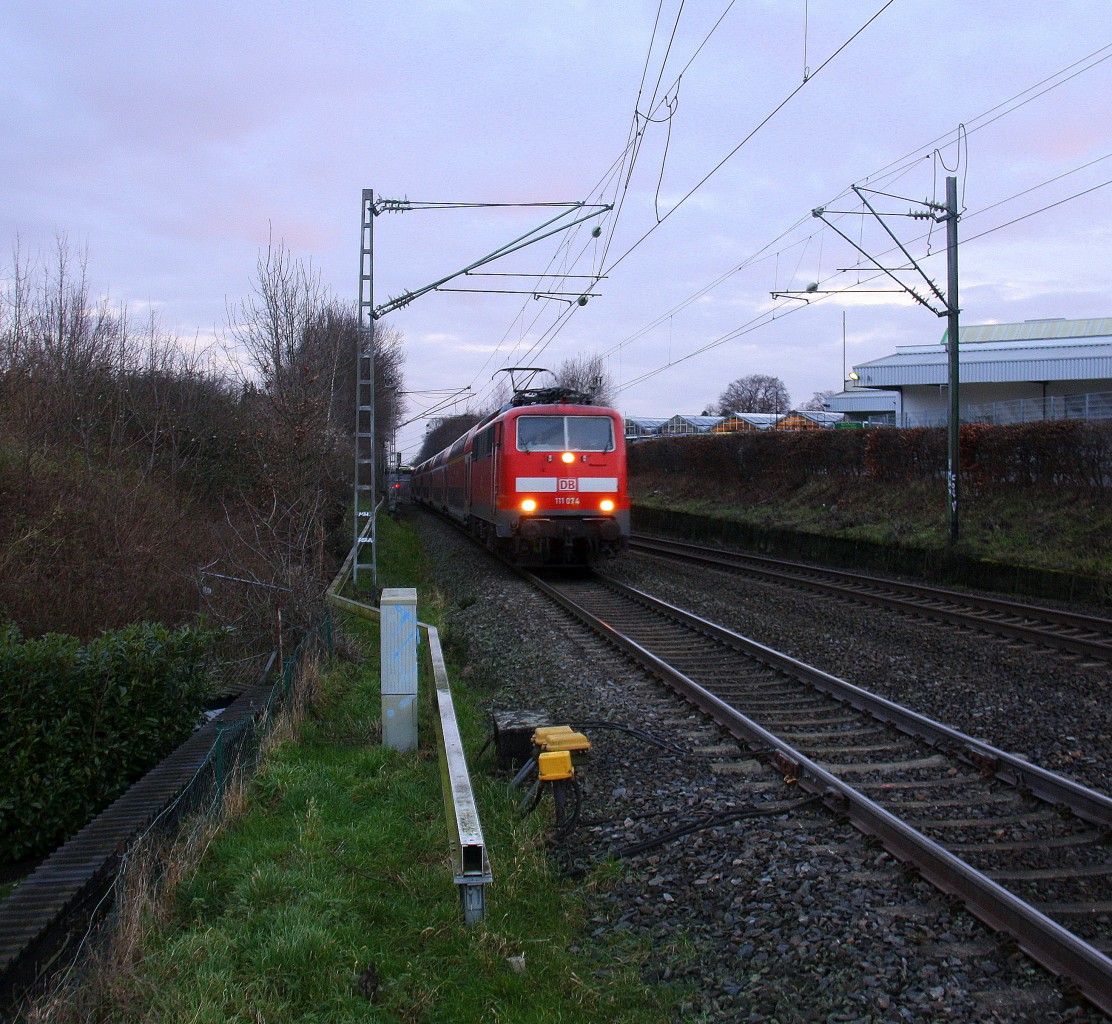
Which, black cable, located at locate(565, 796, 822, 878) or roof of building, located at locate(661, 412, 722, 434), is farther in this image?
roof of building, located at locate(661, 412, 722, 434)

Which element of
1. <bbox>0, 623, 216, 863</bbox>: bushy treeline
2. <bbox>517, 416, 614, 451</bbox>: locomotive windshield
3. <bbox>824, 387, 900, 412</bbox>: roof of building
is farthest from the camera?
<bbox>824, 387, 900, 412</bbox>: roof of building

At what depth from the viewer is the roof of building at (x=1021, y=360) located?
34.5 meters

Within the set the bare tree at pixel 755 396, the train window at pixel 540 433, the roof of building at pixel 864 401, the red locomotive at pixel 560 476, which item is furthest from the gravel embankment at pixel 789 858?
the bare tree at pixel 755 396

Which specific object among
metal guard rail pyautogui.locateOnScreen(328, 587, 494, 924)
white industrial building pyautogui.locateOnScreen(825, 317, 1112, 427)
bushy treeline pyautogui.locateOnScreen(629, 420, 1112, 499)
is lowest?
metal guard rail pyautogui.locateOnScreen(328, 587, 494, 924)

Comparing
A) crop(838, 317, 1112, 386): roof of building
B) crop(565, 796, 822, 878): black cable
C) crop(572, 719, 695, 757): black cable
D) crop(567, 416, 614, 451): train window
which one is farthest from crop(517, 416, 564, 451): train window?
crop(838, 317, 1112, 386): roof of building

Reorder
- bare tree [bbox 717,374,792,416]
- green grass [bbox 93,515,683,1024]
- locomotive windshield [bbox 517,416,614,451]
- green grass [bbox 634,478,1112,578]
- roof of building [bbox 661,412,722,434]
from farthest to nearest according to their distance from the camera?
bare tree [bbox 717,374,792,416] < roof of building [bbox 661,412,722,434] < locomotive windshield [bbox 517,416,614,451] < green grass [bbox 634,478,1112,578] < green grass [bbox 93,515,683,1024]

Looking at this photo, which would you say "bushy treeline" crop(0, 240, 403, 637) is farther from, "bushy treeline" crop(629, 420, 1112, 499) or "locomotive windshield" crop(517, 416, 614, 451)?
"bushy treeline" crop(629, 420, 1112, 499)

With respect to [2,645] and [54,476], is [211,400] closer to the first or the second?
[54,476]

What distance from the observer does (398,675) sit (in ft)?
22.1

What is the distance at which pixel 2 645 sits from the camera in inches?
257

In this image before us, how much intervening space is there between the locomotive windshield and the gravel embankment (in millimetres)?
6444

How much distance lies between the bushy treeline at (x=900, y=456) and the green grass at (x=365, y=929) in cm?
1563

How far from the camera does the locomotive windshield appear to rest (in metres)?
16.3

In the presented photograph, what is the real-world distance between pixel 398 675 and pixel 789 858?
10.2 ft
